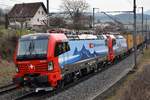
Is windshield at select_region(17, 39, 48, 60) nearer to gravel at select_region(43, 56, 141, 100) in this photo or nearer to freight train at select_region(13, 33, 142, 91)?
freight train at select_region(13, 33, 142, 91)

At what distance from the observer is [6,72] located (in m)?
29.0

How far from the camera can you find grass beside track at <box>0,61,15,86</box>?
1001 inches

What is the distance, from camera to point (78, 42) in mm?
24641

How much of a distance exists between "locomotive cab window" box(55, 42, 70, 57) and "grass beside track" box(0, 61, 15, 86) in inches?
193

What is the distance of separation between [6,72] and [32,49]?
30.9ft

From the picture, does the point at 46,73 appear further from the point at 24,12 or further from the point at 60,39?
the point at 24,12

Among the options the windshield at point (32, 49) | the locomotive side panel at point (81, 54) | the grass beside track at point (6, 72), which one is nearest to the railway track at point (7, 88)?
the grass beside track at point (6, 72)

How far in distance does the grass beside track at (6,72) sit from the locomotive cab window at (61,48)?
4.90 metres

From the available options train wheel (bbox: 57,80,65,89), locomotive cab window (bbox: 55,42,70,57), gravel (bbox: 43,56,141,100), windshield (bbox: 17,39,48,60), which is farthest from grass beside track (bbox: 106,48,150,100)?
windshield (bbox: 17,39,48,60)

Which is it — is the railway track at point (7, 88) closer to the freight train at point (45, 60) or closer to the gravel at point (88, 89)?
the freight train at point (45, 60)

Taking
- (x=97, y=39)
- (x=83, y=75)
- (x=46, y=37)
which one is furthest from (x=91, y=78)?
(x=46, y=37)

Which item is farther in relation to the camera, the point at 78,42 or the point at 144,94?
the point at 78,42

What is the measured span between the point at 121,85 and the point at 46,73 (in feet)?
17.5

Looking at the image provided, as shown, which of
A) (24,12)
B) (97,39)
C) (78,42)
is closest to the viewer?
(78,42)
